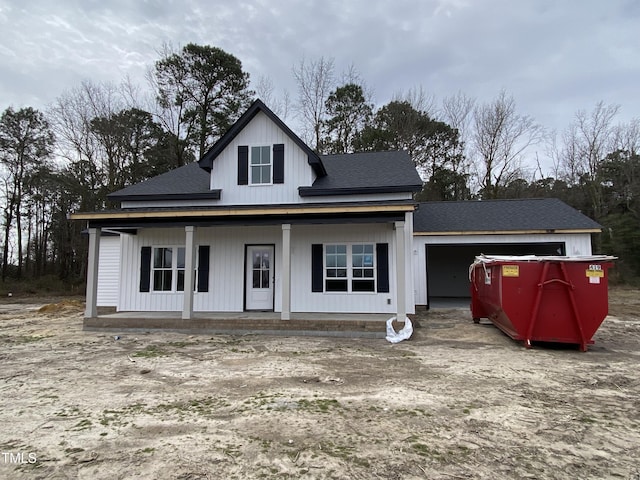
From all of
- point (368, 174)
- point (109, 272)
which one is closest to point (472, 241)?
point (368, 174)

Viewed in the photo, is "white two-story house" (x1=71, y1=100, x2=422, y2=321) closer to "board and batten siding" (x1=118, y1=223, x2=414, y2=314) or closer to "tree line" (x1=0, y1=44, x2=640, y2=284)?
"board and batten siding" (x1=118, y1=223, x2=414, y2=314)

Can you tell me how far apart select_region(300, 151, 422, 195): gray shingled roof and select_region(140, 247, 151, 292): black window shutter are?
511 cm

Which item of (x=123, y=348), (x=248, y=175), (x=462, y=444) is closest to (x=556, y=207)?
(x=248, y=175)

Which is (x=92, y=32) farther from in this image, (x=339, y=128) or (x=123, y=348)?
(x=339, y=128)

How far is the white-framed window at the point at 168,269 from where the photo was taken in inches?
438

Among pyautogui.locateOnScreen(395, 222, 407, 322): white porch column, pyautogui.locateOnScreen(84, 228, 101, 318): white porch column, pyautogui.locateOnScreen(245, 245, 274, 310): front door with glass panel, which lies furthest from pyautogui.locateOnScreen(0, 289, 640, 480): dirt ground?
pyautogui.locateOnScreen(245, 245, 274, 310): front door with glass panel

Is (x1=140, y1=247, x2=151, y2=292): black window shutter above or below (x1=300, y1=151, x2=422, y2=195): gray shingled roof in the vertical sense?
below

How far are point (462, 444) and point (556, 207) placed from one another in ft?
47.4

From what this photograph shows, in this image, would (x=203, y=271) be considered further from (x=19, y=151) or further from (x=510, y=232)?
(x=19, y=151)

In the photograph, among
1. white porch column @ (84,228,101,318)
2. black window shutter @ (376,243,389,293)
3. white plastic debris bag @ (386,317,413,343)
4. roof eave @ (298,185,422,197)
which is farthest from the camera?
roof eave @ (298,185,422,197)

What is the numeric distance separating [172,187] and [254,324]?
5.80m

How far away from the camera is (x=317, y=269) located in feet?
34.5

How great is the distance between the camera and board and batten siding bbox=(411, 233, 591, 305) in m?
13.0

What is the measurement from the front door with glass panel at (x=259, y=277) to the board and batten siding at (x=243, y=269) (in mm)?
167
